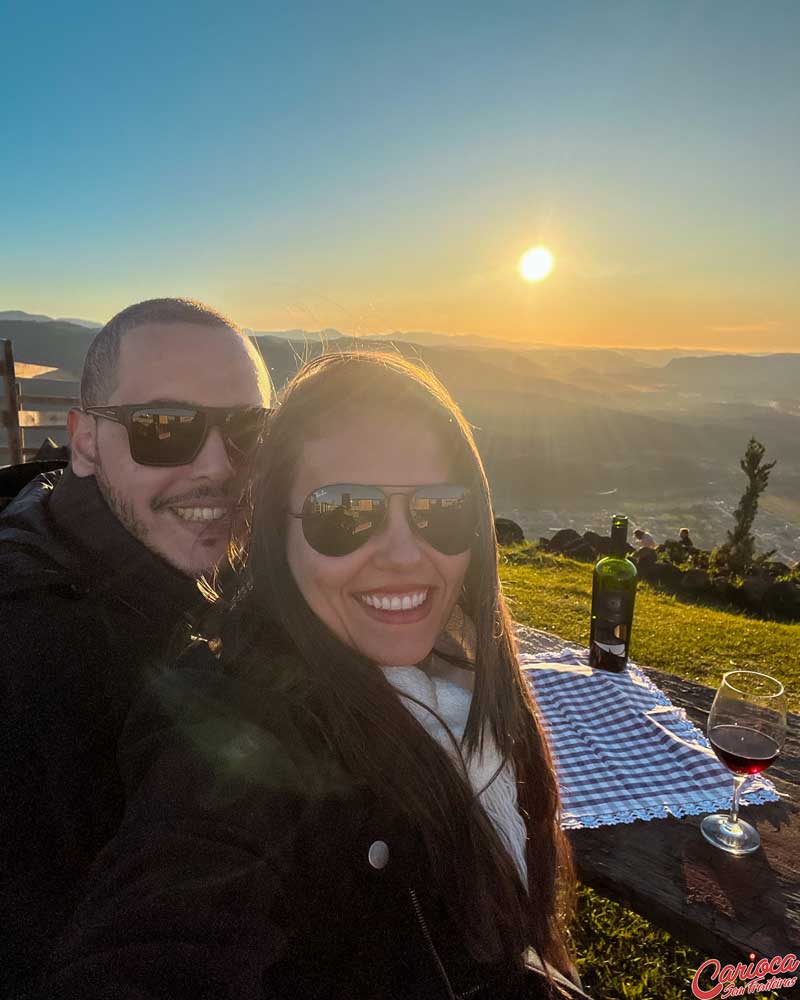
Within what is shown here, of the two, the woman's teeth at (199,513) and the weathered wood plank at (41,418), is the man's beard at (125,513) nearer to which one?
the woman's teeth at (199,513)

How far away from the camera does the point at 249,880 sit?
3.78ft

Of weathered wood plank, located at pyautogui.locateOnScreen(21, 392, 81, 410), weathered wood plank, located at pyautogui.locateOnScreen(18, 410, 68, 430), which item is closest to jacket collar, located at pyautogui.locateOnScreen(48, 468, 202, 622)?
weathered wood plank, located at pyautogui.locateOnScreen(18, 410, 68, 430)

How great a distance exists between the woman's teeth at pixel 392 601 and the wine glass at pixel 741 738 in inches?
45.6

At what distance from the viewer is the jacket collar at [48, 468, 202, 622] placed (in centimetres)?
210

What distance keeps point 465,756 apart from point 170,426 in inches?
66.1

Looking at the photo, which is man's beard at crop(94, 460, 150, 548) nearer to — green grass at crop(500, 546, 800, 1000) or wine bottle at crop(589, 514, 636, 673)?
green grass at crop(500, 546, 800, 1000)

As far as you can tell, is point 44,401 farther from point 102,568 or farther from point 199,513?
point 102,568

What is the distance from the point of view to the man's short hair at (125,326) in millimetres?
2582

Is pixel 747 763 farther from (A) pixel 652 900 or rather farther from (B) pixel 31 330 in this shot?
(B) pixel 31 330

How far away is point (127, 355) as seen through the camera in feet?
8.45

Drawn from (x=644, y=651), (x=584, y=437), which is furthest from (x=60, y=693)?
(x=584, y=437)

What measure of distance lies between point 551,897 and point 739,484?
313ft

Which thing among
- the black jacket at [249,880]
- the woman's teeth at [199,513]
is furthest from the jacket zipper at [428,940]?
the woman's teeth at [199,513]

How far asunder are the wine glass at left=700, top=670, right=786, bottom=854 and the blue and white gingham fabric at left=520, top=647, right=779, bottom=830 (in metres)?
0.11
